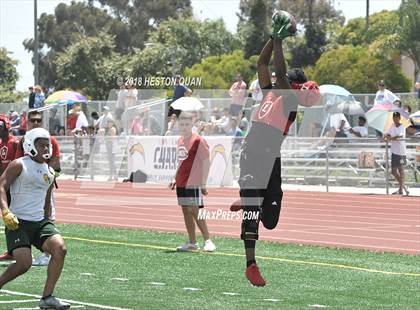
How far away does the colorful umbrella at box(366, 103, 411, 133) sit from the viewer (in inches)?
1083

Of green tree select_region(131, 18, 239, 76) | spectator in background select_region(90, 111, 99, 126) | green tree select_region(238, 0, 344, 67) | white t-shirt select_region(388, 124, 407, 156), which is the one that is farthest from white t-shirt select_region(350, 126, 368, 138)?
green tree select_region(238, 0, 344, 67)

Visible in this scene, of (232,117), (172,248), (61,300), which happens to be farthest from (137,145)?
(61,300)

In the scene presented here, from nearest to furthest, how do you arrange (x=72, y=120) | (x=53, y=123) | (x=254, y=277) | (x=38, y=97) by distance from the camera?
(x=254, y=277)
(x=72, y=120)
(x=38, y=97)
(x=53, y=123)

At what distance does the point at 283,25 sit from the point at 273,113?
86 centimetres

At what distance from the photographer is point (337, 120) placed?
28828mm

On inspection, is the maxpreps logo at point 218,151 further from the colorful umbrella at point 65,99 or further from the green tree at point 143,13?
the green tree at point 143,13

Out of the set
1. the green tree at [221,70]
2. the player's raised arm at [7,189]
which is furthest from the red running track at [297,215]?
the green tree at [221,70]

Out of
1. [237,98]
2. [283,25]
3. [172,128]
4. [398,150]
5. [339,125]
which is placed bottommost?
[398,150]

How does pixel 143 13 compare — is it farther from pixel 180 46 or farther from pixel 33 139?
pixel 33 139

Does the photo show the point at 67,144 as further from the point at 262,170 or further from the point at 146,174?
the point at 262,170

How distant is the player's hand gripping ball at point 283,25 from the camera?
9117 millimetres

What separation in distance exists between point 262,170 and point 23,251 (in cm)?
267

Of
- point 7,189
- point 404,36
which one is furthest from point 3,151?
point 404,36

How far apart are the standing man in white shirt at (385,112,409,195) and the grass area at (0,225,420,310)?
8.55 m
